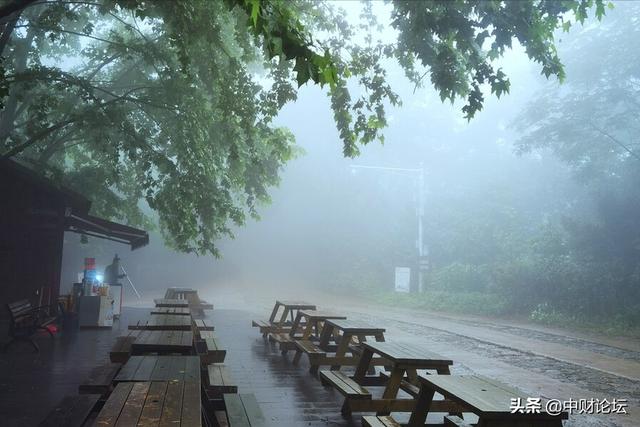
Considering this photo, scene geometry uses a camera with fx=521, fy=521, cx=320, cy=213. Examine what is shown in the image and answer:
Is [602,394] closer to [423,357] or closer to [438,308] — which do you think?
[423,357]

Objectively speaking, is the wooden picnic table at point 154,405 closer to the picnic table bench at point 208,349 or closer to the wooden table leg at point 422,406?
the wooden table leg at point 422,406

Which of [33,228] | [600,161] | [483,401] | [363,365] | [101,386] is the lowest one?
[101,386]

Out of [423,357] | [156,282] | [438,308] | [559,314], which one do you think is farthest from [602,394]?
[156,282]

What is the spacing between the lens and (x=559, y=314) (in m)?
20.1

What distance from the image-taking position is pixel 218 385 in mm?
5539

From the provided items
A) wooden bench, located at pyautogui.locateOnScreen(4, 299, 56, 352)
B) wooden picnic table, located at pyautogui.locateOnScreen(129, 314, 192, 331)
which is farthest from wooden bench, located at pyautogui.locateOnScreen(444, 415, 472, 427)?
wooden bench, located at pyautogui.locateOnScreen(4, 299, 56, 352)

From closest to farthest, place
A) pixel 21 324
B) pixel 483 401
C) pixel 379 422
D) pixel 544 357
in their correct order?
pixel 483 401 → pixel 379 422 → pixel 21 324 → pixel 544 357

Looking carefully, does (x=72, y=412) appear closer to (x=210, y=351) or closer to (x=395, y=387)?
(x=210, y=351)

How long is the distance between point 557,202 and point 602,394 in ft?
94.3

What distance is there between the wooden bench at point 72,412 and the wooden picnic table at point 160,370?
0.51m

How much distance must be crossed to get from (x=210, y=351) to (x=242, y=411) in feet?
7.92

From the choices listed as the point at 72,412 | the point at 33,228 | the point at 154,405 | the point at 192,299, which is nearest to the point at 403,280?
the point at 192,299

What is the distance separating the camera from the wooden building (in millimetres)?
12336

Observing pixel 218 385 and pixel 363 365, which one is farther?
pixel 363 365
